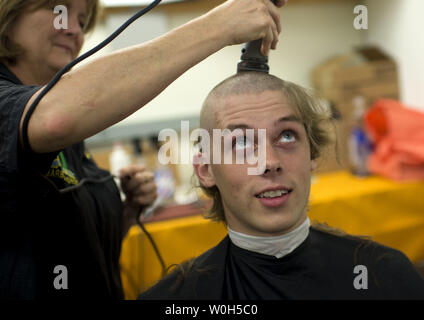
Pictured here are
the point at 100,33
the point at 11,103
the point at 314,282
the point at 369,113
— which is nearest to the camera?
the point at 11,103

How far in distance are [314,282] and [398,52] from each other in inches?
38.3

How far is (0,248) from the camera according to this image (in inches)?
31.9

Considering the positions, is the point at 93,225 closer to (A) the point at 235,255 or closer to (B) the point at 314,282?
(A) the point at 235,255

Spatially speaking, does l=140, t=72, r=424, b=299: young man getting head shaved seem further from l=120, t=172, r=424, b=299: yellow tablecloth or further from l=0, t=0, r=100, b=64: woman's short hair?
l=0, t=0, r=100, b=64: woman's short hair

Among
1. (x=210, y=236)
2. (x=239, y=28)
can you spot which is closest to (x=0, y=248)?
(x=210, y=236)

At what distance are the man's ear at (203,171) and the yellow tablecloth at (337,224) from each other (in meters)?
0.12

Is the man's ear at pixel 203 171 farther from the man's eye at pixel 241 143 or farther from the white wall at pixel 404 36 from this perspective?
the white wall at pixel 404 36

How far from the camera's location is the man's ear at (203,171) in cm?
97

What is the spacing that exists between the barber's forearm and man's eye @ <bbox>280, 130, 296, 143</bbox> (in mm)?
314

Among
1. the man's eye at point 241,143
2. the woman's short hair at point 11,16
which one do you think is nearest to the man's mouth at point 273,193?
the man's eye at point 241,143

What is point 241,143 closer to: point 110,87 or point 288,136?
point 288,136

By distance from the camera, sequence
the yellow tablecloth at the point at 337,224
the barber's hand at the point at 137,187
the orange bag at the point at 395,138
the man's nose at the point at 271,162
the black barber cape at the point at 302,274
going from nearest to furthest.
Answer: the man's nose at the point at 271,162 → the black barber cape at the point at 302,274 → the yellow tablecloth at the point at 337,224 → the barber's hand at the point at 137,187 → the orange bag at the point at 395,138

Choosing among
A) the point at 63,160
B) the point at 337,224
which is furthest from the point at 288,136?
the point at 63,160

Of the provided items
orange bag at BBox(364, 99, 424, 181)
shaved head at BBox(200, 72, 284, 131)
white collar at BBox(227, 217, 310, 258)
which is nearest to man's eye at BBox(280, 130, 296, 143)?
shaved head at BBox(200, 72, 284, 131)
